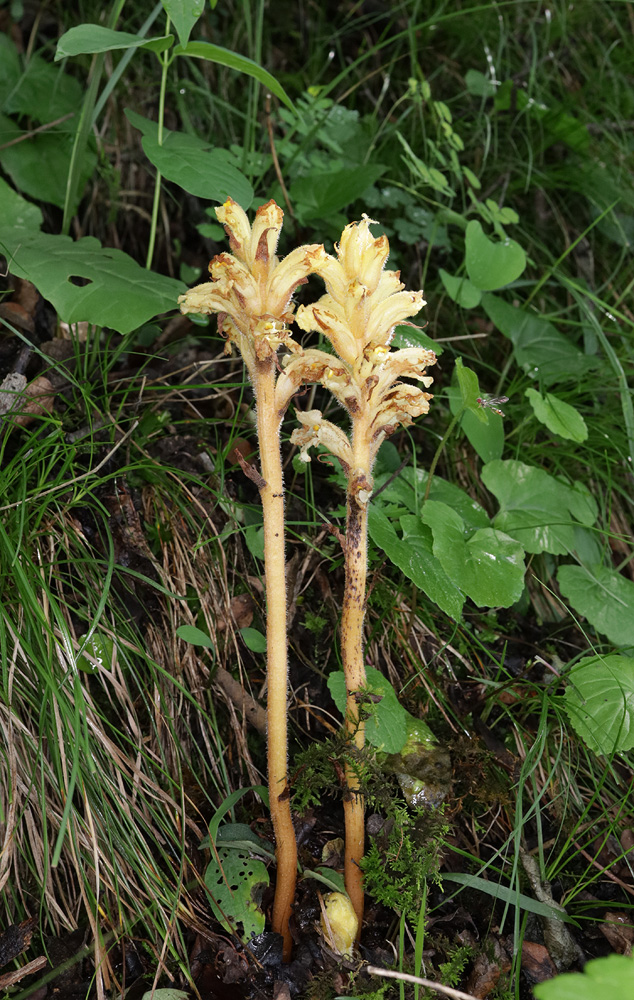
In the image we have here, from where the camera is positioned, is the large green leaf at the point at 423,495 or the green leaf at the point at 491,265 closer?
the large green leaf at the point at 423,495

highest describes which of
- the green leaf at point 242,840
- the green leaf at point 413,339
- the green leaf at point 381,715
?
the green leaf at point 413,339

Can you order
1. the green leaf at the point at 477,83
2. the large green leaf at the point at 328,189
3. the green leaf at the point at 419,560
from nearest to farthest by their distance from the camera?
1. the green leaf at the point at 419,560
2. the large green leaf at the point at 328,189
3. the green leaf at the point at 477,83

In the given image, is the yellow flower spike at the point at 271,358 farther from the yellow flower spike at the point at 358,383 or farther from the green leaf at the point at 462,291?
the green leaf at the point at 462,291

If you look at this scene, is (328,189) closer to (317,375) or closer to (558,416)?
(558,416)

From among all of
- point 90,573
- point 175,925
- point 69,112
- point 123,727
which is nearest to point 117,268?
point 90,573

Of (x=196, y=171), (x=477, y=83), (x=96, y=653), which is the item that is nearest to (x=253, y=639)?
(x=96, y=653)

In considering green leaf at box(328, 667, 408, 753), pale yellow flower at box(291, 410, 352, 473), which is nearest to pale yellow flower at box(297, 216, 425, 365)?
pale yellow flower at box(291, 410, 352, 473)

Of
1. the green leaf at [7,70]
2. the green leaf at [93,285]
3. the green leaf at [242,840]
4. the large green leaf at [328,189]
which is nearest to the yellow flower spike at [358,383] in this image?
the green leaf at [242,840]

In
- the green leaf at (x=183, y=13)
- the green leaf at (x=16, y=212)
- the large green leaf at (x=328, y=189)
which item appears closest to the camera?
the green leaf at (x=183, y=13)
